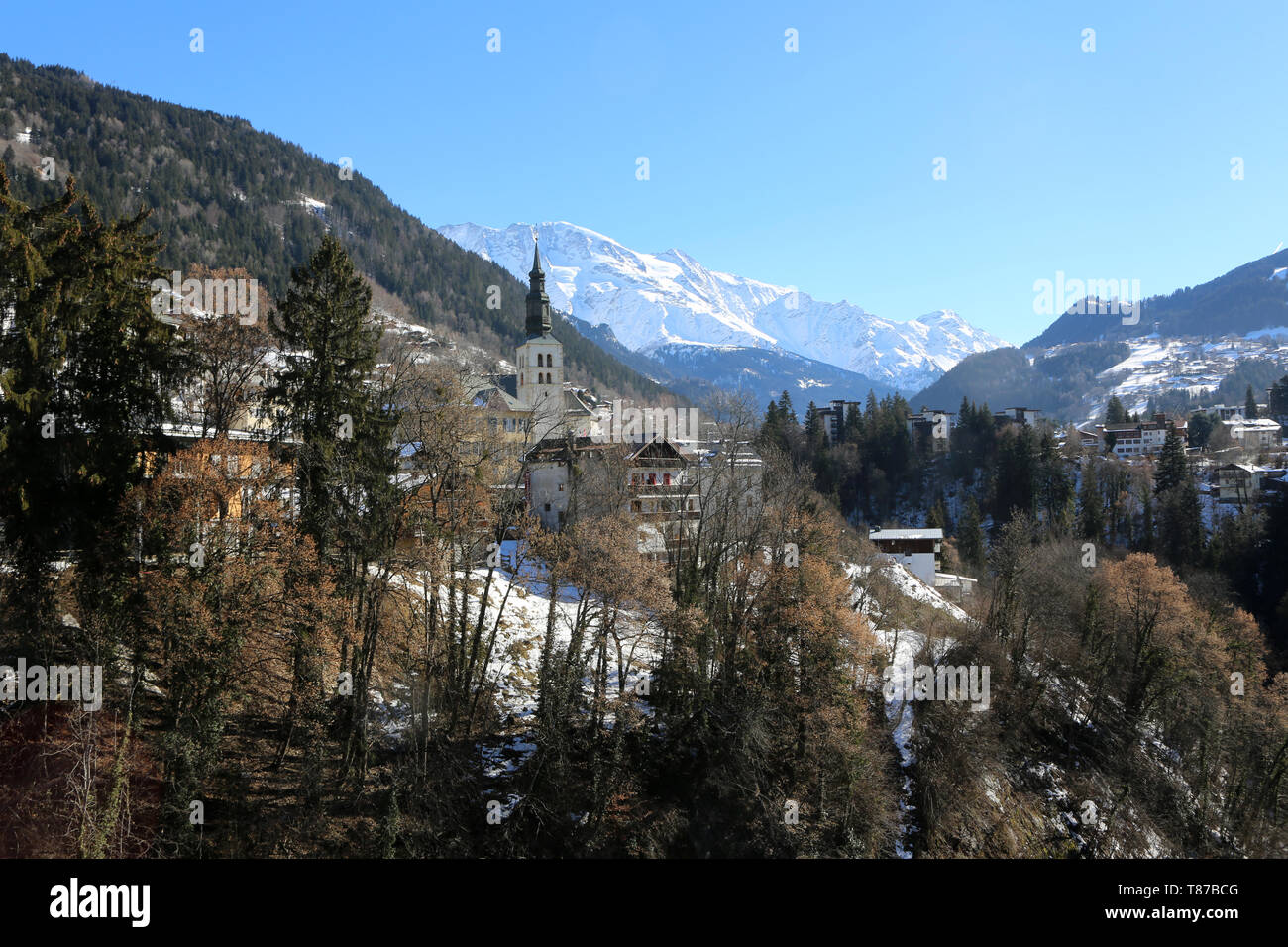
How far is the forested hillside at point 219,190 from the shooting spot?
148m

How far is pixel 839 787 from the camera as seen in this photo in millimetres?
33125

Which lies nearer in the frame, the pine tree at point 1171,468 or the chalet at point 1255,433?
the pine tree at point 1171,468

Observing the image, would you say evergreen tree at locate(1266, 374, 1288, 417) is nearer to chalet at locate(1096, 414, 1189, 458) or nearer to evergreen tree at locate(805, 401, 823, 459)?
chalet at locate(1096, 414, 1189, 458)

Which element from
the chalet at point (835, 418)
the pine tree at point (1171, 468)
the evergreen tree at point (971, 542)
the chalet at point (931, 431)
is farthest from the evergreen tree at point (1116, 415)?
the evergreen tree at point (971, 542)

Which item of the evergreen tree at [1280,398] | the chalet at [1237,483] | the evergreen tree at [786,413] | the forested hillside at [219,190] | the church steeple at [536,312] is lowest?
the chalet at [1237,483]

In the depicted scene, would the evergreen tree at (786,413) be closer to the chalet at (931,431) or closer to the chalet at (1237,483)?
the chalet at (931,431)

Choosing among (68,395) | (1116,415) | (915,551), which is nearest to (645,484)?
(68,395)

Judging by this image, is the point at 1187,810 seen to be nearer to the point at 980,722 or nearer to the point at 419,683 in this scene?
the point at 980,722

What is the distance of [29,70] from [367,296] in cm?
21539

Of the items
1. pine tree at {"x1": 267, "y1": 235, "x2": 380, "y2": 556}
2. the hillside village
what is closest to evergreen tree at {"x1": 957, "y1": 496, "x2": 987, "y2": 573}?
the hillside village

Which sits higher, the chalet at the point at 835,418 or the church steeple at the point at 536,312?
the church steeple at the point at 536,312

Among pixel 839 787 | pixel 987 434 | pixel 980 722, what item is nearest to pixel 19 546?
pixel 839 787
